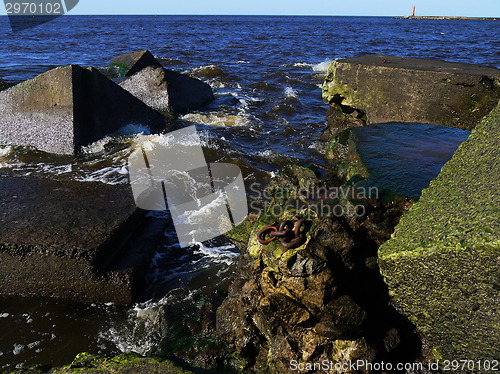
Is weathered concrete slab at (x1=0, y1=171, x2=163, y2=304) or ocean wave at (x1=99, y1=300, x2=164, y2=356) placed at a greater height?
weathered concrete slab at (x1=0, y1=171, x2=163, y2=304)

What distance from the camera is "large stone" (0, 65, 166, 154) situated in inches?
248

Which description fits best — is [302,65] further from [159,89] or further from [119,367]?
[119,367]

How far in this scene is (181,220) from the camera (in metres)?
4.62

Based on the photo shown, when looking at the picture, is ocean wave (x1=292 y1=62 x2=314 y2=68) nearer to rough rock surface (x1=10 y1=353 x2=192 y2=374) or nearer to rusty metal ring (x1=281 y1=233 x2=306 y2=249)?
rusty metal ring (x1=281 y1=233 x2=306 y2=249)

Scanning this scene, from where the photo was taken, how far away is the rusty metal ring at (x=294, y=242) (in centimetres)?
226

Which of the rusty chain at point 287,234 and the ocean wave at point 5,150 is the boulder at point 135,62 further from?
the rusty chain at point 287,234

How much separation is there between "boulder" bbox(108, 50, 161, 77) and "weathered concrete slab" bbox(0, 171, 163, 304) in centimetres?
680

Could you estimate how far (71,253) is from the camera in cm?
327

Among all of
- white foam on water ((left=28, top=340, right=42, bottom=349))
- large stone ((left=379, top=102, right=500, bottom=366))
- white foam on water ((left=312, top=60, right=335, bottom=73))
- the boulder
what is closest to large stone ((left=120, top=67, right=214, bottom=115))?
the boulder

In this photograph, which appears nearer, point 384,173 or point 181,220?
point 384,173

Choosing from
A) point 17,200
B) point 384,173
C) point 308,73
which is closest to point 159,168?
point 17,200

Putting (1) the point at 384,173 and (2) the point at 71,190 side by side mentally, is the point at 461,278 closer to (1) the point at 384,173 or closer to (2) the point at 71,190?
(1) the point at 384,173

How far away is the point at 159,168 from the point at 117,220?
8.34ft

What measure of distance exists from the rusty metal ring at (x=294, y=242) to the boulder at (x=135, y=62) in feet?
27.5
